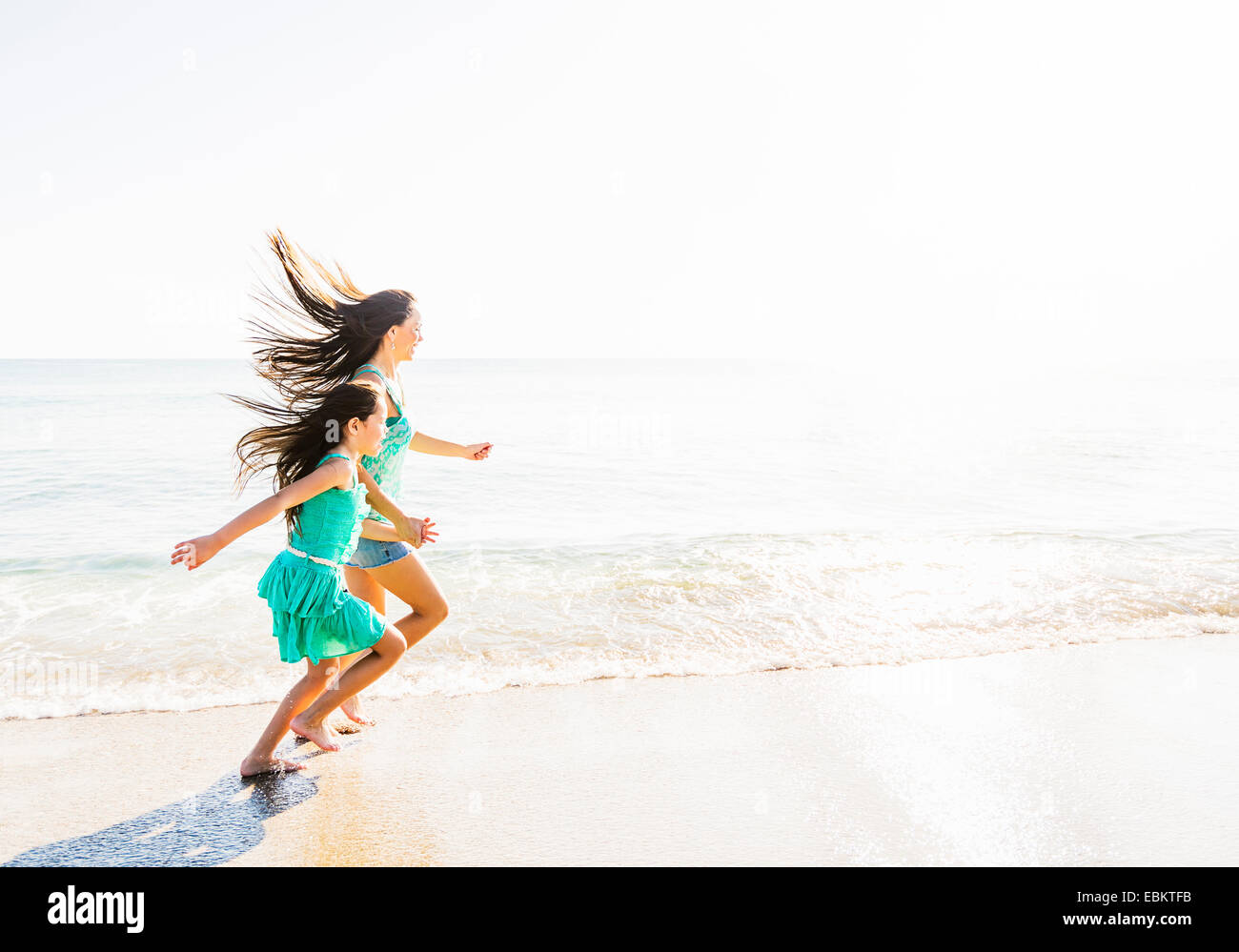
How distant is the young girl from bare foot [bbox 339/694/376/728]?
1.44ft

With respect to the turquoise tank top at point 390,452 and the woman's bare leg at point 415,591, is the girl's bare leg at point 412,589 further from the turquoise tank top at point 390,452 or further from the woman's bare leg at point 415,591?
the turquoise tank top at point 390,452

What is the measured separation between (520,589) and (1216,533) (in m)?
7.43

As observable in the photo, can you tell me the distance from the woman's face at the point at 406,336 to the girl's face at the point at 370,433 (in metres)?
0.55

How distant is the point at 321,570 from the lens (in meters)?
3.30

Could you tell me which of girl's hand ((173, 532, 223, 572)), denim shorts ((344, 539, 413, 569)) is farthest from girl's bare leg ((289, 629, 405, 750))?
girl's hand ((173, 532, 223, 572))

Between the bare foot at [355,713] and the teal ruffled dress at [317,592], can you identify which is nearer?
the teal ruffled dress at [317,592]

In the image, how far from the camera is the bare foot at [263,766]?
3.34m

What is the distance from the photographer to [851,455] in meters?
18.1

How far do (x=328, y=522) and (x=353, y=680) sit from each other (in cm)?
69

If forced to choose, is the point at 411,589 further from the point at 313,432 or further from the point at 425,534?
the point at 313,432

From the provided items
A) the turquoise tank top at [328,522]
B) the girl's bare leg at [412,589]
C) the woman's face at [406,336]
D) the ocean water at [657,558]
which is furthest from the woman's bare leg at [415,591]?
the woman's face at [406,336]

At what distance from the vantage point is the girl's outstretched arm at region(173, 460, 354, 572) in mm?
2621
